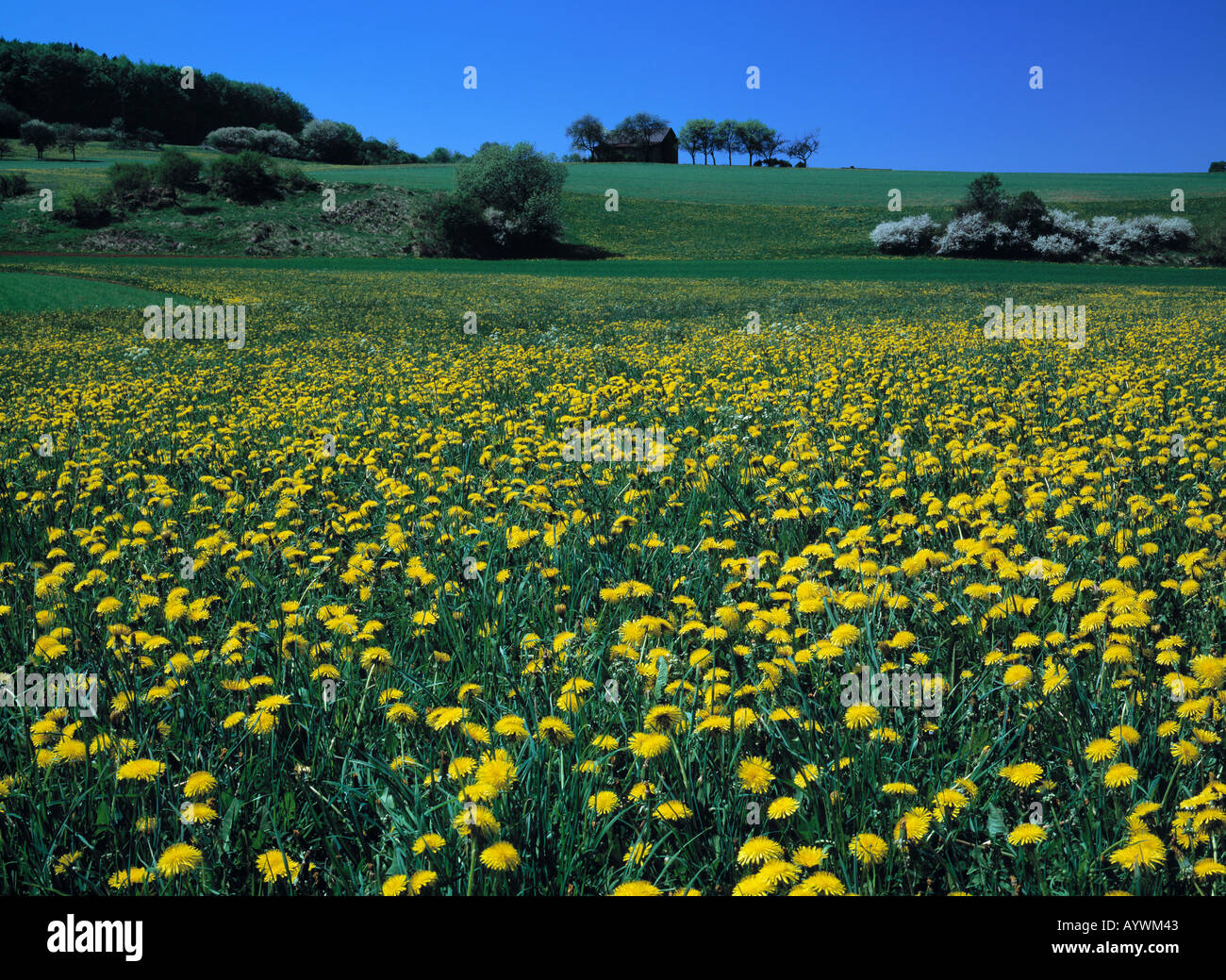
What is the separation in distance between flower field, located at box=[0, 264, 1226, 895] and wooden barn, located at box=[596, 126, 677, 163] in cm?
13314

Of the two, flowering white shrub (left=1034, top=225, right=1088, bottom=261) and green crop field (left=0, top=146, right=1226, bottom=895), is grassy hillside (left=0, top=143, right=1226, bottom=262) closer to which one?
flowering white shrub (left=1034, top=225, right=1088, bottom=261)

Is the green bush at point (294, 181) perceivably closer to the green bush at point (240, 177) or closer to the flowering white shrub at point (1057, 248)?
the green bush at point (240, 177)

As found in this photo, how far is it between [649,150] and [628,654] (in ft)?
471

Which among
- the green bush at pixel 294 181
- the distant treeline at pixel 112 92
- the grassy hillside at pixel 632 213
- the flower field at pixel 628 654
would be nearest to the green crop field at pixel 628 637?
the flower field at pixel 628 654

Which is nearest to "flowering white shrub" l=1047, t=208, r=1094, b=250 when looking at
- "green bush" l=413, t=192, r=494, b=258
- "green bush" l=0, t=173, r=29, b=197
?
"green bush" l=413, t=192, r=494, b=258

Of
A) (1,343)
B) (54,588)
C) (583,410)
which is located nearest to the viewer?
(54,588)

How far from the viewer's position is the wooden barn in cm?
12812

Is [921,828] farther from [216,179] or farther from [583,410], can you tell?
[216,179]

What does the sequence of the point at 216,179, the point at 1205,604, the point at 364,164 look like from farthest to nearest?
the point at 364,164 < the point at 216,179 < the point at 1205,604

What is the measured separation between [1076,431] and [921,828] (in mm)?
4568

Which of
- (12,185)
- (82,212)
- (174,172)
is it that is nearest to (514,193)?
(174,172)

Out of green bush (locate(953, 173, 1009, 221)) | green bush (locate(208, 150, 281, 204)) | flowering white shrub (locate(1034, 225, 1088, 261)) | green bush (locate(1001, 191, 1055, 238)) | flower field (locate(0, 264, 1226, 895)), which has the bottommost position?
flower field (locate(0, 264, 1226, 895))
